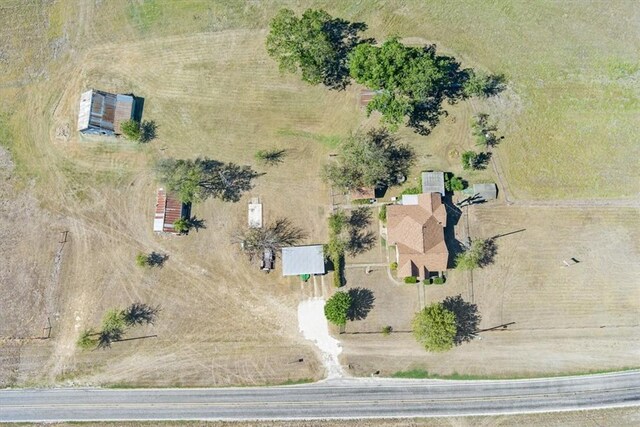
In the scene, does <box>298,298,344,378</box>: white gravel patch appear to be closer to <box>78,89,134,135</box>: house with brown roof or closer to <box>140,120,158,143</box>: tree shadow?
<box>140,120,158,143</box>: tree shadow

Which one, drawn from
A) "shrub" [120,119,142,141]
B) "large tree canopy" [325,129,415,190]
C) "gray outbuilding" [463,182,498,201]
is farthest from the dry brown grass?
"shrub" [120,119,142,141]

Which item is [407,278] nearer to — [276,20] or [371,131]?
[371,131]

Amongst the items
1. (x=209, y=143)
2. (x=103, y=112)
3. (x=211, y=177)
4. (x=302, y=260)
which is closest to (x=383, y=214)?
(x=302, y=260)

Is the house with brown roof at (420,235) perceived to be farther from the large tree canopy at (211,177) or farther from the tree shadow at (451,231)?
the large tree canopy at (211,177)

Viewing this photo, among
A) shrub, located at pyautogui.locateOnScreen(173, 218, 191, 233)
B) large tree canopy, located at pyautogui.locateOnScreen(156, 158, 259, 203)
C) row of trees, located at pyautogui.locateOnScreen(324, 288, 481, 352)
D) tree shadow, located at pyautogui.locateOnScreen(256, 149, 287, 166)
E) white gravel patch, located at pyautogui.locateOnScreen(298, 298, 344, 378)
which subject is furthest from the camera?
tree shadow, located at pyautogui.locateOnScreen(256, 149, 287, 166)

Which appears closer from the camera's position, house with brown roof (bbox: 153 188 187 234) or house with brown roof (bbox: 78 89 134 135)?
house with brown roof (bbox: 153 188 187 234)

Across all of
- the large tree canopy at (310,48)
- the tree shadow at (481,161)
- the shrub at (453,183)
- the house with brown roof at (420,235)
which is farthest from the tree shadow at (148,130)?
the tree shadow at (481,161)
